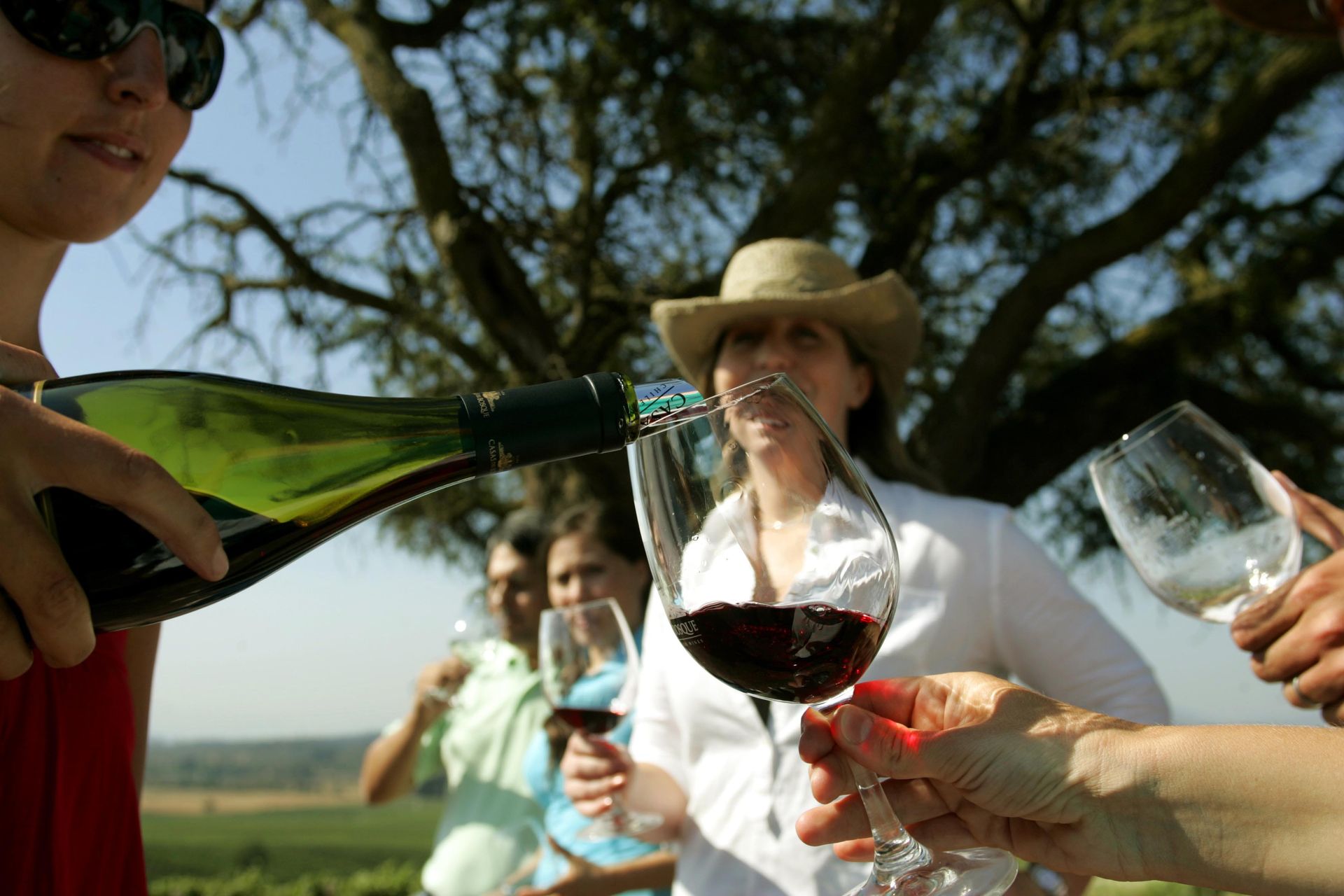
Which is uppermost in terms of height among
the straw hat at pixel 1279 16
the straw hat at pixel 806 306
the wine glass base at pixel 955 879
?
the straw hat at pixel 1279 16

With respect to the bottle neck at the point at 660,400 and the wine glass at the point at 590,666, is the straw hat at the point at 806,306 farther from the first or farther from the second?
the bottle neck at the point at 660,400

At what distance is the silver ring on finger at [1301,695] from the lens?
1436 millimetres

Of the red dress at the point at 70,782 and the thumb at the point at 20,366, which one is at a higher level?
the thumb at the point at 20,366

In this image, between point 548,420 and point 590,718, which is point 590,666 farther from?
point 548,420

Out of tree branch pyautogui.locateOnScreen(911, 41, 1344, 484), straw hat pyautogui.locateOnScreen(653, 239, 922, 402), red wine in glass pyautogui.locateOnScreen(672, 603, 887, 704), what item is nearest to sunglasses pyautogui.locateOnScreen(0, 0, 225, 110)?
red wine in glass pyautogui.locateOnScreen(672, 603, 887, 704)

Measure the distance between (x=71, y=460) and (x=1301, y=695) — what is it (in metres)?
1.62

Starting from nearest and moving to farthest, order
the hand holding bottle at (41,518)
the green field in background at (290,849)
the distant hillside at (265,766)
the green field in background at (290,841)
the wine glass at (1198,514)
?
the hand holding bottle at (41,518) → the wine glass at (1198,514) → the green field in background at (290,849) → the green field in background at (290,841) → the distant hillside at (265,766)

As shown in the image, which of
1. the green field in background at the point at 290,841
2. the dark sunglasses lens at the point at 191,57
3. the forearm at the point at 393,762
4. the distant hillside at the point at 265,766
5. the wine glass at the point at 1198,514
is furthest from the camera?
the distant hillside at the point at 265,766

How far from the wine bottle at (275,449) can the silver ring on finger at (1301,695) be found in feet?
3.45

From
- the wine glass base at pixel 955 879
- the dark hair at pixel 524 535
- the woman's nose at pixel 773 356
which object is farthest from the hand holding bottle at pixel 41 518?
the dark hair at pixel 524 535

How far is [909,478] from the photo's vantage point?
285 cm

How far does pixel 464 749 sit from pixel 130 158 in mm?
3255

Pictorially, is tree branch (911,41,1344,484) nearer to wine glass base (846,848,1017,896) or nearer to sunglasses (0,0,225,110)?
wine glass base (846,848,1017,896)

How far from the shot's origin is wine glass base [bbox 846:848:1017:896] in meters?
1.00
